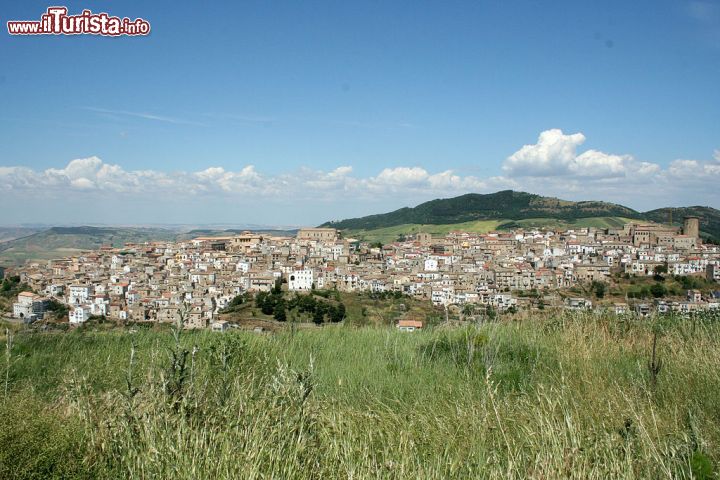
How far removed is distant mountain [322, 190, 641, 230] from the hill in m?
72.0

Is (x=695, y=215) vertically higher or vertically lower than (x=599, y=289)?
higher

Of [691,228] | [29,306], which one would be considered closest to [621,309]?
[29,306]

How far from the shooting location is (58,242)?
100 meters

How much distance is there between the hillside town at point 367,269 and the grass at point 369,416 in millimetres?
31889

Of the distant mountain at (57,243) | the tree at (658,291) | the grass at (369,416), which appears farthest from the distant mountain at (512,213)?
the grass at (369,416)

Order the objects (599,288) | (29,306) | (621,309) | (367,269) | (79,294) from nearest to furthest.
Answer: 1. (621,309)
2. (29,306)
3. (79,294)
4. (599,288)
5. (367,269)

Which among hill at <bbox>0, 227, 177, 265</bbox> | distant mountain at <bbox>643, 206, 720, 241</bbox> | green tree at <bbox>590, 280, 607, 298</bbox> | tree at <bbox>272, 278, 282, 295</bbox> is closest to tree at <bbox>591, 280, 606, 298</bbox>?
green tree at <bbox>590, 280, 607, 298</bbox>

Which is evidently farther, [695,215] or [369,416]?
[695,215]

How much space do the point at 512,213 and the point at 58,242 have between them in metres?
116

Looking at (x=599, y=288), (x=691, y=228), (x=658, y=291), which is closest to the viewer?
(x=658, y=291)

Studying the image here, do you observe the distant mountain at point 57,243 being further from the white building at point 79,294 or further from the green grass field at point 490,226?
the green grass field at point 490,226

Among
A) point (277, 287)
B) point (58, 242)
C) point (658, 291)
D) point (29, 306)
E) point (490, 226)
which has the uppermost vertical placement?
point (490, 226)

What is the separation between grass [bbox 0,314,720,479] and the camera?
2518mm

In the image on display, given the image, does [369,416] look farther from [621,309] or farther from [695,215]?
[695,215]
